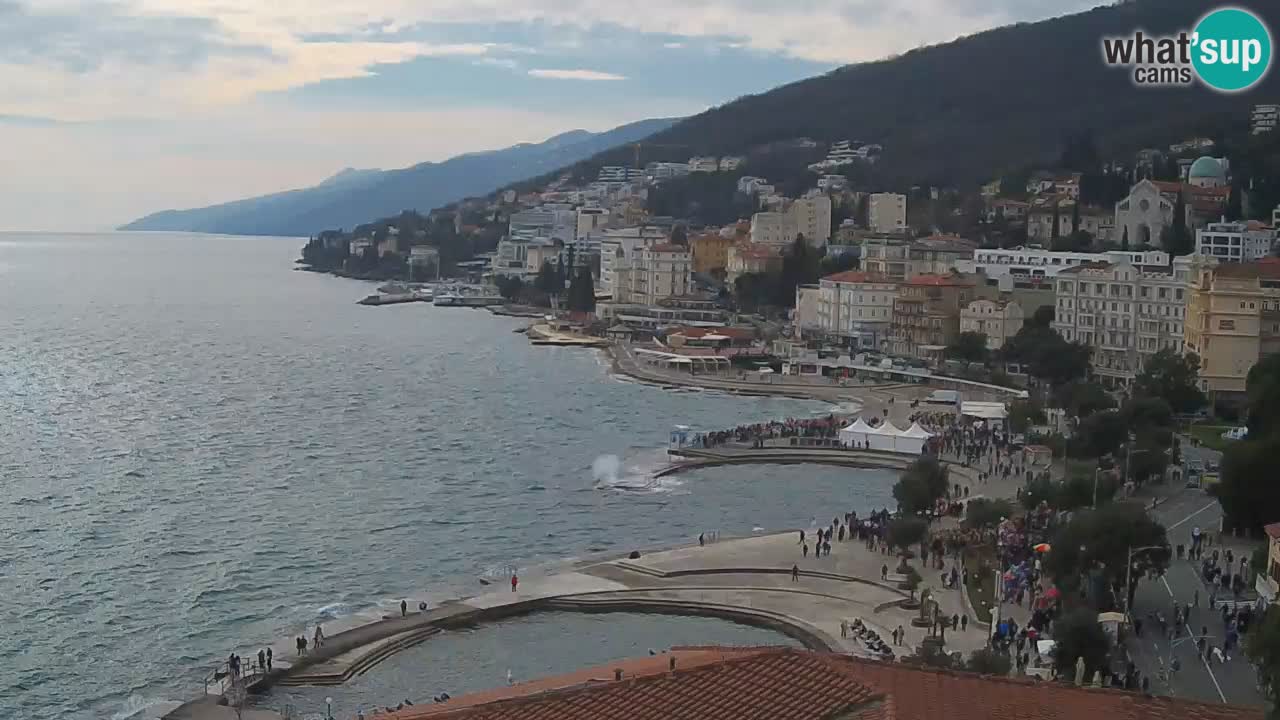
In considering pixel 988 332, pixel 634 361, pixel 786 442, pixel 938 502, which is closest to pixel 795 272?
pixel 634 361

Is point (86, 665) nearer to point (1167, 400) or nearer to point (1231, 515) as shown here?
point (1231, 515)

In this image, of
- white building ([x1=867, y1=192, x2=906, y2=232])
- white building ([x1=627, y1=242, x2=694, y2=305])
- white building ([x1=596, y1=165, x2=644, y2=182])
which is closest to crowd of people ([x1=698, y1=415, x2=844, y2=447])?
white building ([x1=627, y1=242, x2=694, y2=305])

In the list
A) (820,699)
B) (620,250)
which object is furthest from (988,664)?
(620,250)

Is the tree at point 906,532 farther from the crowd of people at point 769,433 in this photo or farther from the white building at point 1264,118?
the white building at point 1264,118

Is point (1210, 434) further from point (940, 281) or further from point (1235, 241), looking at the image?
point (940, 281)

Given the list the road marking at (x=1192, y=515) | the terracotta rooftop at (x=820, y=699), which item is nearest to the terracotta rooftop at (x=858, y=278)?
the road marking at (x=1192, y=515)

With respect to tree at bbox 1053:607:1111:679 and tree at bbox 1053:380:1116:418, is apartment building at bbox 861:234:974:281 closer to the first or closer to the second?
tree at bbox 1053:380:1116:418
